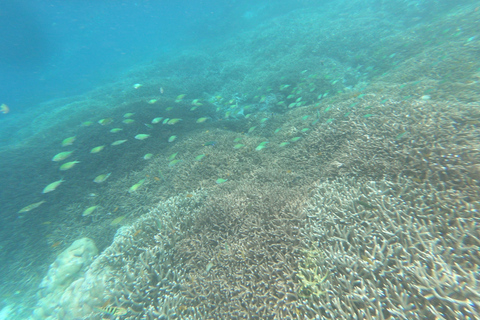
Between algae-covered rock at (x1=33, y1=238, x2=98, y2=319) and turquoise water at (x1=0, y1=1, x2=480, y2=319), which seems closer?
turquoise water at (x1=0, y1=1, x2=480, y2=319)

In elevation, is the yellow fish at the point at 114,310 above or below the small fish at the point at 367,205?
above

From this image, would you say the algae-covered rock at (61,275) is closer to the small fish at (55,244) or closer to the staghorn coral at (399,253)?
the small fish at (55,244)

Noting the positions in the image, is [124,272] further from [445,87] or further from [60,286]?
[445,87]

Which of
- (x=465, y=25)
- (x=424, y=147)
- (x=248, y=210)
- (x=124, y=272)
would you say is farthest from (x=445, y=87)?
(x=124, y=272)

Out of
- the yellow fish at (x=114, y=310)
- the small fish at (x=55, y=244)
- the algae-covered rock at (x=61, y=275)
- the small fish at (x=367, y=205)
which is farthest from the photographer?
the small fish at (x=55, y=244)

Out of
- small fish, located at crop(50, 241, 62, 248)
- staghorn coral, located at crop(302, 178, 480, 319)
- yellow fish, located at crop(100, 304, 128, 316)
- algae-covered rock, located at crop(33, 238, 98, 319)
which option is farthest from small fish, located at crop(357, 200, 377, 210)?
small fish, located at crop(50, 241, 62, 248)

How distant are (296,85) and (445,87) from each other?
24.1 feet

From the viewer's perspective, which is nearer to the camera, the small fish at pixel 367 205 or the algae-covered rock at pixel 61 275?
the small fish at pixel 367 205

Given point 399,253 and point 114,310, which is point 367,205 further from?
point 114,310

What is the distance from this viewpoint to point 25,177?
8.42m

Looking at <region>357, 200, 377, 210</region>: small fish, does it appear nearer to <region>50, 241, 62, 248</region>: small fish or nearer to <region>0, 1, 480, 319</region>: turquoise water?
<region>0, 1, 480, 319</region>: turquoise water

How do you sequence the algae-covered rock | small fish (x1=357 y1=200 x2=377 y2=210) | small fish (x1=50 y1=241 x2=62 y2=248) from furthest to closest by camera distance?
1. small fish (x1=50 y1=241 x2=62 y2=248)
2. the algae-covered rock
3. small fish (x1=357 y1=200 x2=377 y2=210)

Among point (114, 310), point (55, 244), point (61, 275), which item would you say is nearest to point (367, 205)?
point (114, 310)

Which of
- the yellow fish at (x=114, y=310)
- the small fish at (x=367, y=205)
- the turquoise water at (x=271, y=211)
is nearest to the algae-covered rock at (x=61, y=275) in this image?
the turquoise water at (x=271, y=211)
